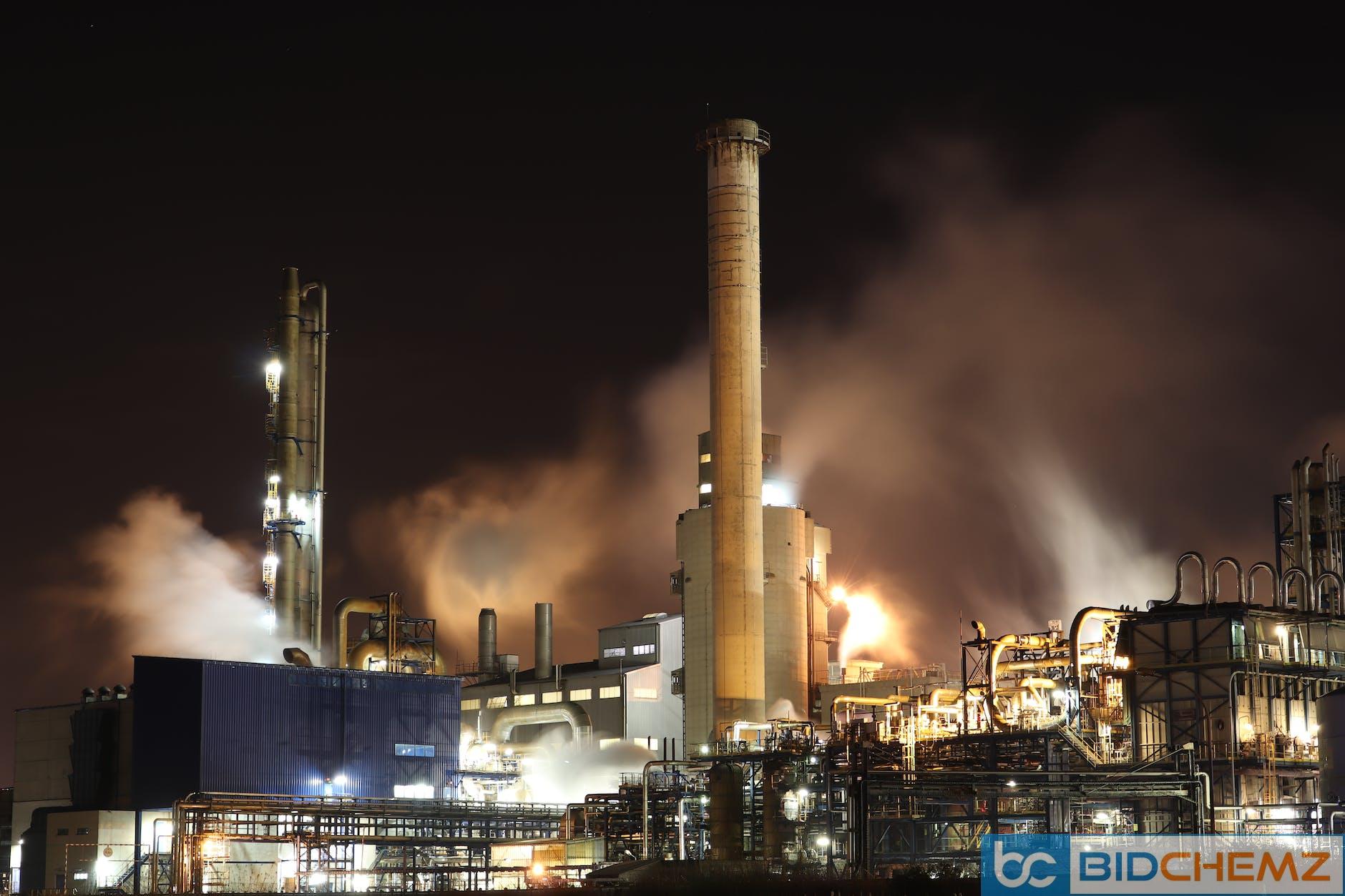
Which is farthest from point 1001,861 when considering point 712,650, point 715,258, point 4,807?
point 4,807

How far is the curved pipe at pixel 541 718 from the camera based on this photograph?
3324 inches

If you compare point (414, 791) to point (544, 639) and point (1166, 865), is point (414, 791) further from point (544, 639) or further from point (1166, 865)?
point (1166, 865)

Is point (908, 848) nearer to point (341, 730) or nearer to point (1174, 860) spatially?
point (1174, 860)

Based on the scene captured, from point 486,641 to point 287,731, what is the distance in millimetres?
31972

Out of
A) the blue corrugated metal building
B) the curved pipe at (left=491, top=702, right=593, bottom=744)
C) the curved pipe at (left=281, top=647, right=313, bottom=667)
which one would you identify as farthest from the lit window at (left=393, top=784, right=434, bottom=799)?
the curved pipe at (left=491, top=702, right=593, bottom=744)

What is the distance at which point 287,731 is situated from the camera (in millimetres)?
62500

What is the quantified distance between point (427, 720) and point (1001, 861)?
27834 mm

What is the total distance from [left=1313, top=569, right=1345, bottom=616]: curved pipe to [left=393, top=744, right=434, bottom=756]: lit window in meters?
32.8

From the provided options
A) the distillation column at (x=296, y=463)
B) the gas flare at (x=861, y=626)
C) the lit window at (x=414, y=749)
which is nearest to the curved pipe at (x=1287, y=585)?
the gas flare at (x=861, y=626)

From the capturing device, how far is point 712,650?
237 ft

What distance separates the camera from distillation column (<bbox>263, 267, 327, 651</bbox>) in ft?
250

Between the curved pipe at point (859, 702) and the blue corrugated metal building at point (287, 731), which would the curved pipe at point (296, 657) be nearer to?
the blue corrugated metal building at point (287, 731)

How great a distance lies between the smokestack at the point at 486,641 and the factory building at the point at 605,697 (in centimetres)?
194

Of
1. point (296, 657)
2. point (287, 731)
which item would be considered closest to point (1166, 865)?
point (287, 731)
